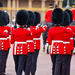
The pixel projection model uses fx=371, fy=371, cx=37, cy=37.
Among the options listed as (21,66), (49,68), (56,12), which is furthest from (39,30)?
(49,68)

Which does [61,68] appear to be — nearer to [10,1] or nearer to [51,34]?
[51,34]

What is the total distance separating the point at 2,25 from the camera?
31.3 ft

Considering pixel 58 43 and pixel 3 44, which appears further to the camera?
pixel 3 44

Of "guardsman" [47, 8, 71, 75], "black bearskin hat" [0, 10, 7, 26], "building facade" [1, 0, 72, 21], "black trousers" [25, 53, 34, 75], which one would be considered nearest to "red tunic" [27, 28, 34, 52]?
"black trousers" [25, 53, 34, 75]

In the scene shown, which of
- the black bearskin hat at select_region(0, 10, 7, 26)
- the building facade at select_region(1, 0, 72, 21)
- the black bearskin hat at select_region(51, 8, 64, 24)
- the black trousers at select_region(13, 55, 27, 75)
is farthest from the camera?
the building facade at select_region(1, 0, 72, 21)

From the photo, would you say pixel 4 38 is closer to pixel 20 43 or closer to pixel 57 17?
pixel 20 43

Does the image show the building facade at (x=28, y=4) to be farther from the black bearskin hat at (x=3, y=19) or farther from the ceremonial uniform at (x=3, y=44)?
the ceremonial uniform at (x=3, y=44)

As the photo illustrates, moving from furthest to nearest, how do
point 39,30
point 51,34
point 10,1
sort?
point 10,1 → point 39,30 → point 51,34

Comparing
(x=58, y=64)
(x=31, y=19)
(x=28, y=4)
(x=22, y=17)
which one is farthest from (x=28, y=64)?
(x=28, y=4)

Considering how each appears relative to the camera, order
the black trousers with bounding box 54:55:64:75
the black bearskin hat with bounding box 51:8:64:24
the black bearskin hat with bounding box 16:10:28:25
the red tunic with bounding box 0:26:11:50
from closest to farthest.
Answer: the black trousers with bounding box 54:55:64:75, the black bearskin hat with bounding box 51:8:64:24, the black bearskin hat with bounding box 16:10:28:25, the red tunic with bounding box 0:26:11:50

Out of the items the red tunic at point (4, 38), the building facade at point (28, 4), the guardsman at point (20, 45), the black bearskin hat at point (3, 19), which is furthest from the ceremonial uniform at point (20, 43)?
the building facade at point (28, 4)

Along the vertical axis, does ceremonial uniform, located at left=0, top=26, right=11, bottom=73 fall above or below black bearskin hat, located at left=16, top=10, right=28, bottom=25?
below

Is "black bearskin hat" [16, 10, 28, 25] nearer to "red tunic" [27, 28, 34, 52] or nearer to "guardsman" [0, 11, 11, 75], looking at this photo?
"red tunic" [27, 28, 34, 52]

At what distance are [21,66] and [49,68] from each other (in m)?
3.06
